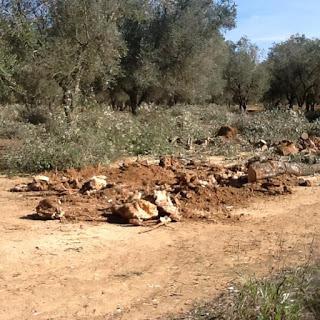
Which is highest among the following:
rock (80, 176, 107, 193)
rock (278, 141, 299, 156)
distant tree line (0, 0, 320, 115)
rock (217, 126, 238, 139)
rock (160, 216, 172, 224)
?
distant tree line (0, 0, 320, 115)

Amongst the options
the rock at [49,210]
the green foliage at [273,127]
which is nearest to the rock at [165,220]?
the rock at [49,210]

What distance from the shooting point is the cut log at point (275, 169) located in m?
9.67

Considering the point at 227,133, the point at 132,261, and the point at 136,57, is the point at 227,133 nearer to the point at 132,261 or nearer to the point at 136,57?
the point at 136,57

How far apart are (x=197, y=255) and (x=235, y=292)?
135 cm

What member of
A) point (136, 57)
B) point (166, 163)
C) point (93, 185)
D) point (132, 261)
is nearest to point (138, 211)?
point (132, 261)

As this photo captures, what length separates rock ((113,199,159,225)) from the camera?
7.28 metres

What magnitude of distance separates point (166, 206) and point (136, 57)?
17579 millimetres

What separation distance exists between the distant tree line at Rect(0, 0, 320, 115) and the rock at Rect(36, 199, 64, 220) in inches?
165

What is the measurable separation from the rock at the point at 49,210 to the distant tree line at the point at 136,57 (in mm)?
4194

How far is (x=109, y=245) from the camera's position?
248 inches

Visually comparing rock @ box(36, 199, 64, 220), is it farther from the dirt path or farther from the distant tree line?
the distant tree line

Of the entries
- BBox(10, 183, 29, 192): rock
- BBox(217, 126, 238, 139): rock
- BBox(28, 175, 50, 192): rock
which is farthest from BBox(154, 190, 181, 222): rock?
BBox(217, 126, 238, 139): rock

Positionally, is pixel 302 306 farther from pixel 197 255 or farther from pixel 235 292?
pixel 197 255

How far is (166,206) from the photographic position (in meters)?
7.57
